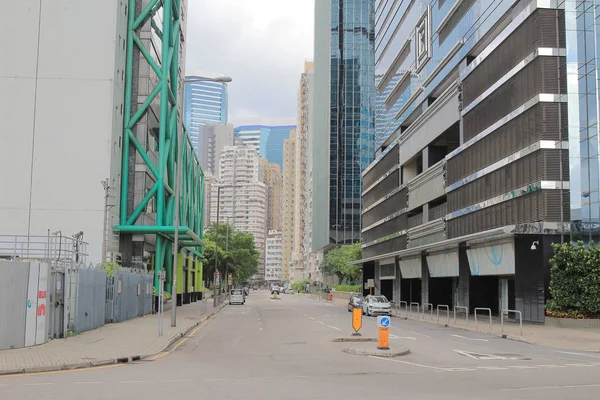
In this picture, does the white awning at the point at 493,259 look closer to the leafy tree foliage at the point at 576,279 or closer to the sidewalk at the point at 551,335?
the sidewalk at the point at 551,335

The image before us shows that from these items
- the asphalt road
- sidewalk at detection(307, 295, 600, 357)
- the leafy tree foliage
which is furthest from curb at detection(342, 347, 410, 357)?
the leafy tree foliage

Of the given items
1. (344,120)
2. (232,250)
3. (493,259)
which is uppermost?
(344,120)

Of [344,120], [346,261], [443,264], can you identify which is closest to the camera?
[443,264]

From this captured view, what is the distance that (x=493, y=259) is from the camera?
37875 mm

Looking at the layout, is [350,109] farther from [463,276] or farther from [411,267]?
[463,276]

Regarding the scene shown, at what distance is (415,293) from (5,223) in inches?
1547

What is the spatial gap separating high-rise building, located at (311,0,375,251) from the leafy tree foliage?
92.9 metres

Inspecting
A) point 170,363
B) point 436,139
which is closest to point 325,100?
point 436,139

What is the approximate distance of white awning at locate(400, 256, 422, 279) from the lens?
56.1 meters

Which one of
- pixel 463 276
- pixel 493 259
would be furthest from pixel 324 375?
pixel 463 276

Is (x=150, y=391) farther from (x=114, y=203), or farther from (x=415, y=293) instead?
(x=415, y=293)

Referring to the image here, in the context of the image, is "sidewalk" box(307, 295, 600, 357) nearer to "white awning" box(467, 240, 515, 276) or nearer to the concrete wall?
"white awning" box(467, 240, 515, 276)

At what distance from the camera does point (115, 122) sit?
41.8 m

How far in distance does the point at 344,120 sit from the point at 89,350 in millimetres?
113901
